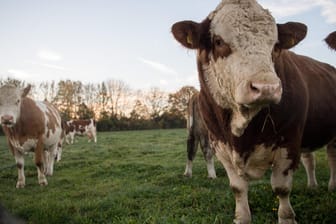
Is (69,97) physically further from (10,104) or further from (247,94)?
(247,94)

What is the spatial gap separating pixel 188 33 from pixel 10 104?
232 inches

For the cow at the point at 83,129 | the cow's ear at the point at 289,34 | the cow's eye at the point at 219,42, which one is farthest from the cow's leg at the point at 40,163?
the cow at the point at 83,129

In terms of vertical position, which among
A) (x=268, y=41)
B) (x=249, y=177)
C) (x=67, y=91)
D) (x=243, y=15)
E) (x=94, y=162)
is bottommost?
(x=94, y=162)

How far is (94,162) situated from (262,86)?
10959 mm

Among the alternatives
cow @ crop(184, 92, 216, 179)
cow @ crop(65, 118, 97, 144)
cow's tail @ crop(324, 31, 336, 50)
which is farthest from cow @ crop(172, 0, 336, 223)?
cow @ crop(65, 118, 97, 144)

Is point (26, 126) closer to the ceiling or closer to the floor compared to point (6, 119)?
closer to the floor

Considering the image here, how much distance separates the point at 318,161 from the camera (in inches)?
371

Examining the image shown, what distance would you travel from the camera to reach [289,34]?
12.3 feet

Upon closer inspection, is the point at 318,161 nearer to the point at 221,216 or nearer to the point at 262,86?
the point at 221,216

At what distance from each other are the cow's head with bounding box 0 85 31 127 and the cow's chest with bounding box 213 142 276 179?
567 centimetres

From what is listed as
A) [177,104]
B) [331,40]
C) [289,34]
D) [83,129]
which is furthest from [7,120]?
[177,104]

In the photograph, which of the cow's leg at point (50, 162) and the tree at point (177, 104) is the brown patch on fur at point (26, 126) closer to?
the cow's leg at point (50, 162)

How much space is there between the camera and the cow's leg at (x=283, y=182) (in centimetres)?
379

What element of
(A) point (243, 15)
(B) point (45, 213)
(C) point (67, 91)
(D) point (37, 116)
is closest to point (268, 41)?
(A) point (243, 15)
